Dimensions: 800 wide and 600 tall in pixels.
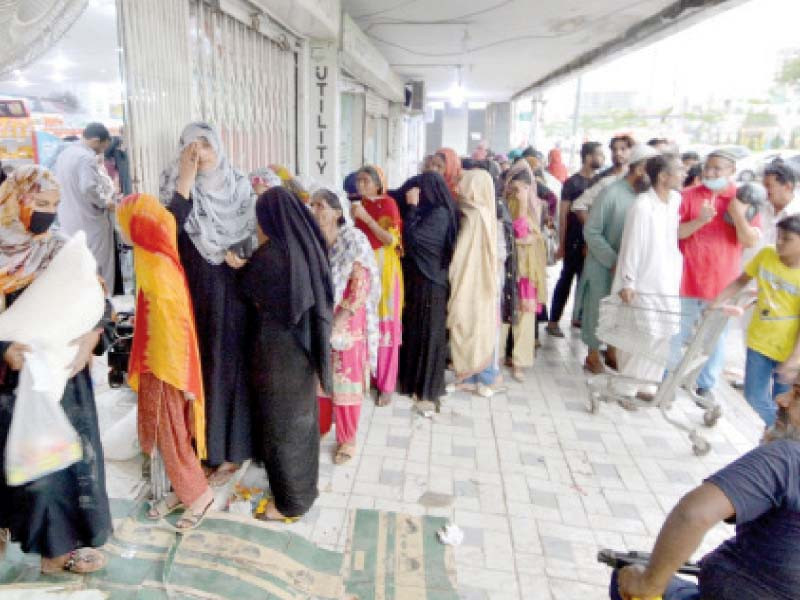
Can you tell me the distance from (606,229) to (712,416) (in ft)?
4.73

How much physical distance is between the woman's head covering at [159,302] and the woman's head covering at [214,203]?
24 centimetres

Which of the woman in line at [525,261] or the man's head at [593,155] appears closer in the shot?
the woman in line at [525,261]

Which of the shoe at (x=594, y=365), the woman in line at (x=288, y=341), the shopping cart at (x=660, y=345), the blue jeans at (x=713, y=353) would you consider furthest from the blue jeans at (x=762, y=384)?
the woman in line at (x=288, y=341)

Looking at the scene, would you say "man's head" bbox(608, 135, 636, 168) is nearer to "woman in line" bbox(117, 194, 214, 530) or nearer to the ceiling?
the ceiling

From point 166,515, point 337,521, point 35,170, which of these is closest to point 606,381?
point 337,521

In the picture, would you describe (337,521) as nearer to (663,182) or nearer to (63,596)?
(63,596)

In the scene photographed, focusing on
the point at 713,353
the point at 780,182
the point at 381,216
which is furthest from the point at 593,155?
the point at 381,216

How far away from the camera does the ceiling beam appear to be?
4895mm

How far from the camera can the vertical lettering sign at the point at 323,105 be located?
495 cm

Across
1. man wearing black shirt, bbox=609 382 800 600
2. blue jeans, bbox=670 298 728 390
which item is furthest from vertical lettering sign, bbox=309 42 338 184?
man wearing black shirt, bbox=609 382 800 600

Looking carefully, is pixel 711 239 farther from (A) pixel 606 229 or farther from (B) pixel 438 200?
(B) pixel 438 200

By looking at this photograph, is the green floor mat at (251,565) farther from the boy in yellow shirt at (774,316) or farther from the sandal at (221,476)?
the boy in yellow shirt at (774,316)

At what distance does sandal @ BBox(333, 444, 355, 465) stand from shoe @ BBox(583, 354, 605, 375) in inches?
87.3

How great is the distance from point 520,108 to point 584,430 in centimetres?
1608
